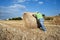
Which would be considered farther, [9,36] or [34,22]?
[34,22]

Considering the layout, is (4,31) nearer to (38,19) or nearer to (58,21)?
(38,19)

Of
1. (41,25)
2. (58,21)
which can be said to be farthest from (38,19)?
(58,21)

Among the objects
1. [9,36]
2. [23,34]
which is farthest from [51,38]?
[9,36]

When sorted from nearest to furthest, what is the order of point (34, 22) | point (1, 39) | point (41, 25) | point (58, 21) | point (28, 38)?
point (28, 38) < point (1, 39) < point (41, 25) < point (34, 22) < point (58, 21)

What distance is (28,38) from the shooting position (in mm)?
2139

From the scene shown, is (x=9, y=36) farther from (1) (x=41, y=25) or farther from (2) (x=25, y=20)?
(2) (x=25, y=20)

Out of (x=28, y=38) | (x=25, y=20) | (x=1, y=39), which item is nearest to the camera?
(x=28, y=38)

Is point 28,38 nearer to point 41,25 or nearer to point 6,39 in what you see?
point 6,39

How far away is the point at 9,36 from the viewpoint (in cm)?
223

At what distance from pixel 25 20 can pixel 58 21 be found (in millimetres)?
1855

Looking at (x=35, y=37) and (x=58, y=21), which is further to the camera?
(x=58, y=21)

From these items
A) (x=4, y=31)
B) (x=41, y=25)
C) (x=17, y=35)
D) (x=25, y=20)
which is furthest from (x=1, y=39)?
(x=25, y=20)

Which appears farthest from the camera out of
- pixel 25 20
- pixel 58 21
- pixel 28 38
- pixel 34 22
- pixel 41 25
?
pixel 58 21

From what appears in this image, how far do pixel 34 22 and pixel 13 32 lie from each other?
329 cm
